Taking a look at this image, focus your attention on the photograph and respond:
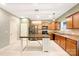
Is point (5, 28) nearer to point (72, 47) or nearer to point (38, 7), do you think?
point (38, 7)

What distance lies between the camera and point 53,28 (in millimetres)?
14594

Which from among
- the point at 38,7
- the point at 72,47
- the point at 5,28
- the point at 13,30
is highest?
the point at 38,7

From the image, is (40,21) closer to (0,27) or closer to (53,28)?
(53,28)

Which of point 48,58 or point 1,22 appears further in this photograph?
point 1,22

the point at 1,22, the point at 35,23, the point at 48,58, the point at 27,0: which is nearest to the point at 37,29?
the point at 35,23

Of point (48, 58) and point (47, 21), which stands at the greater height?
point (47, 21)

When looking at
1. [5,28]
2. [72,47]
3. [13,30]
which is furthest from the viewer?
[13,30]

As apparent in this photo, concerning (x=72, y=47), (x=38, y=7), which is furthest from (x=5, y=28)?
(x=72, y=47)

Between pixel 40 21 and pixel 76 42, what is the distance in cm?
1060

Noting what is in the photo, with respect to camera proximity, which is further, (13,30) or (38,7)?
(13,30)

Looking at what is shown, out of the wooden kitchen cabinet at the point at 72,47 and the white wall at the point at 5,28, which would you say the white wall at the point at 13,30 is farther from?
the wooden kitchen cabinet at the point at 72,47

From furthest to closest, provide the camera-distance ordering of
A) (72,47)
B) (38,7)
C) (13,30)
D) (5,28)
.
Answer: (13,30)
(5,28)
(38,7)
(72,47)

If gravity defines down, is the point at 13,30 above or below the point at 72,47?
above

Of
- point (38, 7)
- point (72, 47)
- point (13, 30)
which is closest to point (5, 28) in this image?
point (13, 30)
